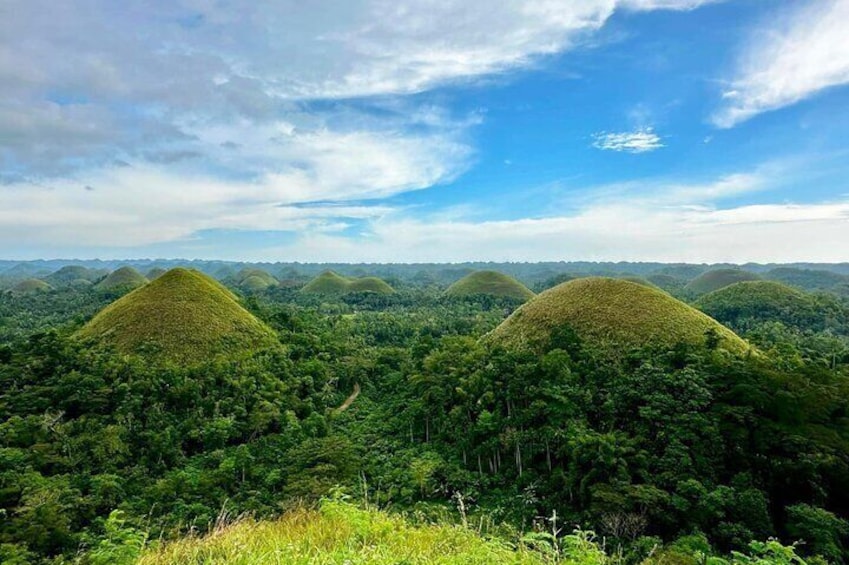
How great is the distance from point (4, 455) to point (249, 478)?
30.1 feet

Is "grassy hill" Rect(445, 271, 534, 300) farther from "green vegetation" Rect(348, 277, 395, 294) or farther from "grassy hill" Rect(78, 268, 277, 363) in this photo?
"grassy hill" Rect(78, 268, 277, 363)

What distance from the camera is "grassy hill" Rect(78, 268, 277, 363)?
96.9 feet

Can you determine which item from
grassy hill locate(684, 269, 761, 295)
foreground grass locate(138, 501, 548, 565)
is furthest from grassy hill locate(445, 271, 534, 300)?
foreground grass locate(138, 501, 548, 565)

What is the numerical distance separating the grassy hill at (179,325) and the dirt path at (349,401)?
7.44 metres

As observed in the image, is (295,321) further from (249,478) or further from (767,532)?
(767,532)

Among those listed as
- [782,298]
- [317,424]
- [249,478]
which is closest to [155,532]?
Answer: [249,478]

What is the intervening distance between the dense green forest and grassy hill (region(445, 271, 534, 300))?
54.8 metres

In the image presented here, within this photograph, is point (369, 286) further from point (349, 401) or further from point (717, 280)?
point (717, 280)

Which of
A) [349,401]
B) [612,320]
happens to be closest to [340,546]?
[612,320]

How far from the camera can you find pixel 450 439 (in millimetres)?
22766

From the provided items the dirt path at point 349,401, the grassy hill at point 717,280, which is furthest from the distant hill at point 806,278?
the dirt path at point 349,401

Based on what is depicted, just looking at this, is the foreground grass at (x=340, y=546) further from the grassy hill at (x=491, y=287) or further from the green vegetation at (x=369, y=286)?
the green vegetation at (x=369, y=286)

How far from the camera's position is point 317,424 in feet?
79.1

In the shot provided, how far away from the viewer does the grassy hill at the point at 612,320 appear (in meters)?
24.2
